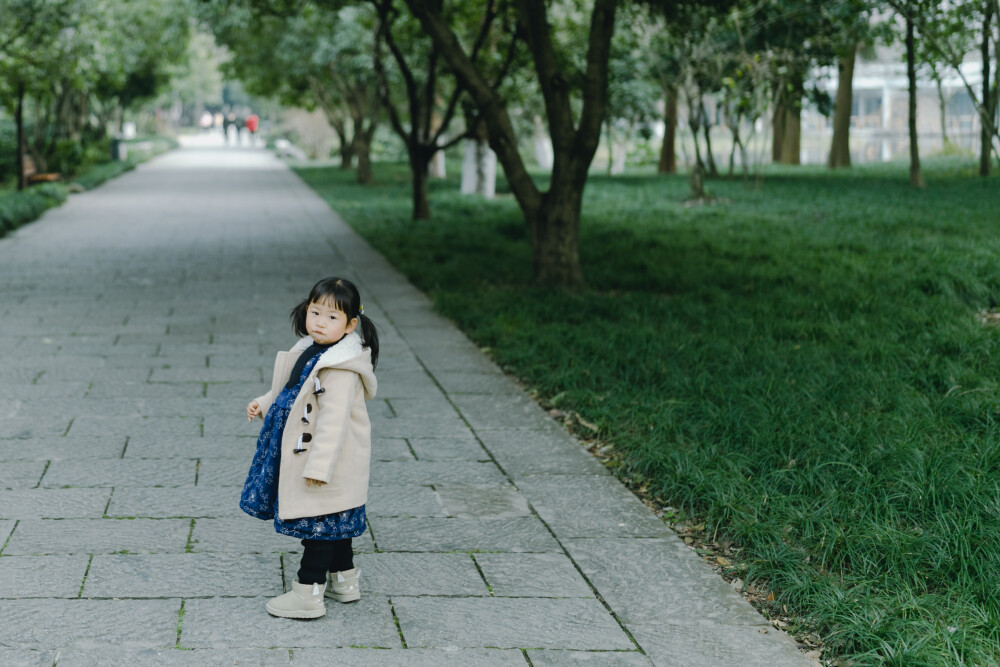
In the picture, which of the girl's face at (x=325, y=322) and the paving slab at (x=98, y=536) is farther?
the paving slab at (x=98, y=536)

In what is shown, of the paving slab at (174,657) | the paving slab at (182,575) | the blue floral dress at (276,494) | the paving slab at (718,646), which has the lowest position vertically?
the paving slab at (718,646)

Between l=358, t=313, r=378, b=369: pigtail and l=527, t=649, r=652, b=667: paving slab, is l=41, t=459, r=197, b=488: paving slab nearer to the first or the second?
l=358, t=313, r=378, b=369: pigtail

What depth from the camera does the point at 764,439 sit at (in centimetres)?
483

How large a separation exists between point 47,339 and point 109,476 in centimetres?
348

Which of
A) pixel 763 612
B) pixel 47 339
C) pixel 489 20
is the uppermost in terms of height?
pixel 489 20

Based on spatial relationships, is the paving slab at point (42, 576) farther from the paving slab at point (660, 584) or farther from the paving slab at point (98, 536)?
the paving slab at point (660, 584)

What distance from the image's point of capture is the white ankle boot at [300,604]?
3230 millimetres

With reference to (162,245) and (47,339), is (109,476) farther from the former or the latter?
(162,245)

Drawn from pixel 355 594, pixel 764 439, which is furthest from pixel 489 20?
pixel 355 594

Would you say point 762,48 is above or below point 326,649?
above

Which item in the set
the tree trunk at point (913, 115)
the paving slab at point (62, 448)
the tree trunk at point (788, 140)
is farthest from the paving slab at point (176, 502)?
the tree trunk at point (788, 140)

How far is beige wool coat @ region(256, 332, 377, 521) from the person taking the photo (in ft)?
10.1

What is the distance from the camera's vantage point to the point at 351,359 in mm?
3117

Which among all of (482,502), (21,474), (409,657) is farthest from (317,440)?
(21,474)
